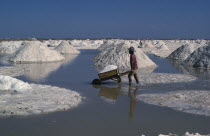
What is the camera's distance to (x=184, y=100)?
7270 millimetres

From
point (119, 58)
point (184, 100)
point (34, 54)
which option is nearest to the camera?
point (184, 100)

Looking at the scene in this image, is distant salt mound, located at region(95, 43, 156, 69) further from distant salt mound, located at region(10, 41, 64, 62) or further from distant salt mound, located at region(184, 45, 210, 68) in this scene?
distant salt mound, located at region(10, 41, 64, 62)

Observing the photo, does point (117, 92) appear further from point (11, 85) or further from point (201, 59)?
point (201, 59)

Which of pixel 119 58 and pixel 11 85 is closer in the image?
pixel 11 85

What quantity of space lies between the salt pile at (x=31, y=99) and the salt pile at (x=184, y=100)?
1804 mm

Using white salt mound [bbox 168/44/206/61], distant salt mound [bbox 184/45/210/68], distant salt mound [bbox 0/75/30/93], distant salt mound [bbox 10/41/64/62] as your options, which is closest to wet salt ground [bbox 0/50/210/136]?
distant salt mound [bbox 0/75/30/93]

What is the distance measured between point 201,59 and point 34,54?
33.6 ft

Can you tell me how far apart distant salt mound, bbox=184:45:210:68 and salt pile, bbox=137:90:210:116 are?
30.8ft

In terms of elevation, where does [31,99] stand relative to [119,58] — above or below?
below

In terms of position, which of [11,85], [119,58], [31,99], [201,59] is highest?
[119,58]

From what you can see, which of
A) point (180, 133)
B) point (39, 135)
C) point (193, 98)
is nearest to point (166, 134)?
point (180, 133)

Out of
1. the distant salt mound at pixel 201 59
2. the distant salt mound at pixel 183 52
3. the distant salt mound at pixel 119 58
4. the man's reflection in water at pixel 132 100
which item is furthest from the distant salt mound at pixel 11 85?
the distant salt mound at pixel 183 52

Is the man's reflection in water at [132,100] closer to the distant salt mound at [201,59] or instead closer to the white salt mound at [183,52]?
the distant salt mound at [201,59]

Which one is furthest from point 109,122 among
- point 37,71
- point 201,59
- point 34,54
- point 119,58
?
point 34,54
